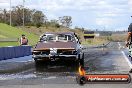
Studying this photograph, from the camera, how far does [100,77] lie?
10297mm

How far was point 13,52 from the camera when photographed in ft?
97.0

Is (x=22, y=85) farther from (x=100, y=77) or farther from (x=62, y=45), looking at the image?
(x=62, y=45)

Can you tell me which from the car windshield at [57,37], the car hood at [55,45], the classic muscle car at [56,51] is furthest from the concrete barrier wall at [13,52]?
the classic muscle car at [56,51]

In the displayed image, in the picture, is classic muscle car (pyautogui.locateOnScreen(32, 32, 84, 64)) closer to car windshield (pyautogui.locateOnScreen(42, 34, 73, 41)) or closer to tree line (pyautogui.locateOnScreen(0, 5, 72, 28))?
car windshield (pyautogui.locateOnScreen(42, 34, 73, 41))

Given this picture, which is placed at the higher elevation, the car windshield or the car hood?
the car windshield

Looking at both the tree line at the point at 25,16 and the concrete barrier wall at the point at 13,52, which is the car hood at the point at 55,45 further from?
the tree line at the point at 25,16

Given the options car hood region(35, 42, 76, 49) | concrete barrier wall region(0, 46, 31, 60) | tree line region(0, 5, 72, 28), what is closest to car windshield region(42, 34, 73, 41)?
car hood region(35, 42, 76, 49)

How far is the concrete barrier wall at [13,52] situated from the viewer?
90.0 feet

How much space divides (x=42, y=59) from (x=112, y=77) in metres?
8.43

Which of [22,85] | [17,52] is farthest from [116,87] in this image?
[17,52]

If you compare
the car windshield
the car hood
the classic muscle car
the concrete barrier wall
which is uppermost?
the car windshield

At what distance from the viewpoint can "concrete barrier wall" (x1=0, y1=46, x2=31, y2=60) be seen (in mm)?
27430

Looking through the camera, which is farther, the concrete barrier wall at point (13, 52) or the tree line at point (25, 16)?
the tree line at point (25, 16)

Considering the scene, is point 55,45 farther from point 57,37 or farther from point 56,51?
point 57,37
